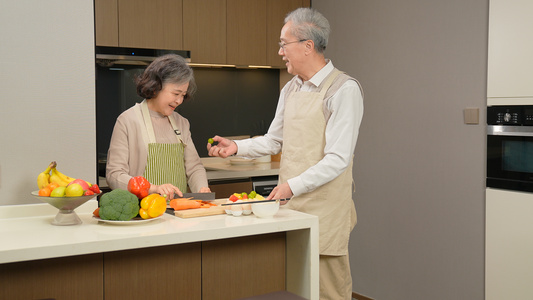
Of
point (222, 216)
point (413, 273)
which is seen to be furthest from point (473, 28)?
point (222, 216)

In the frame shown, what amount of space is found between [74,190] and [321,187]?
1086 millimetres

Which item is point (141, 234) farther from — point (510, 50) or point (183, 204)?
point (510, 50)

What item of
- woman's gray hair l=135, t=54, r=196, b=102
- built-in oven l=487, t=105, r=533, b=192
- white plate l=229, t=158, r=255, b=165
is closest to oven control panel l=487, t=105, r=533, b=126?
built-in oven l=487, t=105, r=533, b=192

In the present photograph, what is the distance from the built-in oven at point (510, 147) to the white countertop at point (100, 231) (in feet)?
5.09

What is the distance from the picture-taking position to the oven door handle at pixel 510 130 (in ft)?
10.0

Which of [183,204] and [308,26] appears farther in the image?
[308,26]

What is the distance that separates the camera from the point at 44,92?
228 centimetres

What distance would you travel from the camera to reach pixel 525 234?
3.03 m

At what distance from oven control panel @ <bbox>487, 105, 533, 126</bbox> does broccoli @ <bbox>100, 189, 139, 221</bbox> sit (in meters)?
2.21

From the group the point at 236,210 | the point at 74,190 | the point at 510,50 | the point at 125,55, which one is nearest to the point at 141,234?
the point at 74,190

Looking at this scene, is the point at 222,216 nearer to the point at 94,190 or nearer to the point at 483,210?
the point at 94,190

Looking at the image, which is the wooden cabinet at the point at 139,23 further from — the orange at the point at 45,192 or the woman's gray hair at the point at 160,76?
the orange at the point at 45,192

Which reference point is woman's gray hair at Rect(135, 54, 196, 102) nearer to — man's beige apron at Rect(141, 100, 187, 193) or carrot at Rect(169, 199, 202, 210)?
man's beige apron at Rect(141, 100, 187, 193)

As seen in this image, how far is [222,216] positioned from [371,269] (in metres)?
2.27
